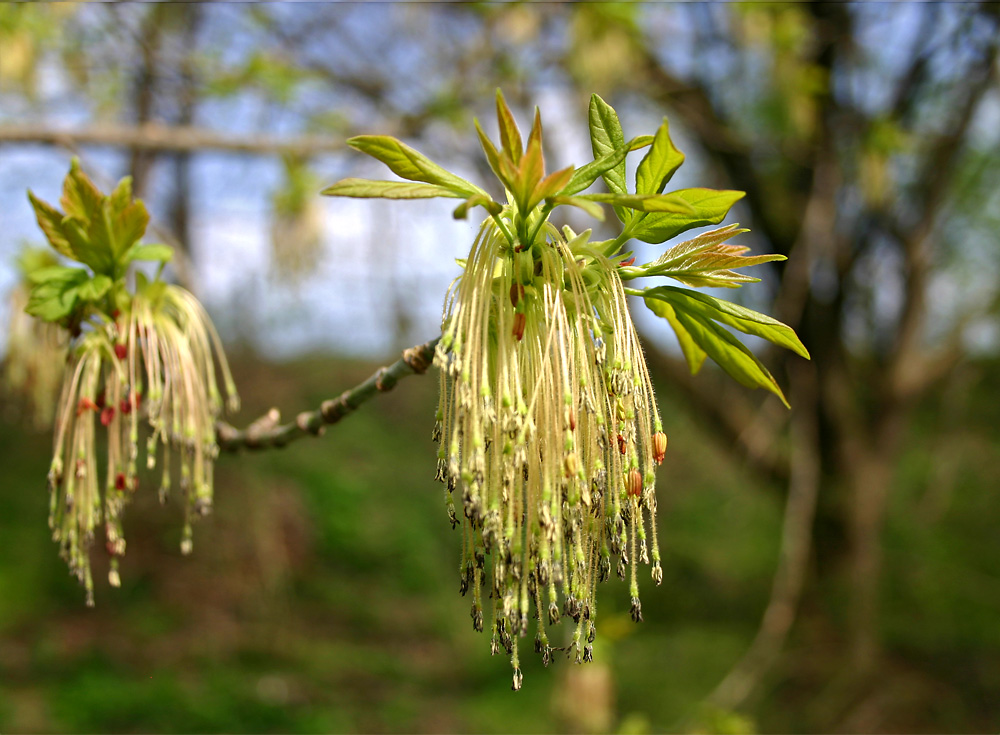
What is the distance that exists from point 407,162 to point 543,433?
360 mm

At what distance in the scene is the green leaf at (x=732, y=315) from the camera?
893 millimetres

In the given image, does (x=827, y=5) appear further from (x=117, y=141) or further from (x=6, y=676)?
(x=6, y=676)

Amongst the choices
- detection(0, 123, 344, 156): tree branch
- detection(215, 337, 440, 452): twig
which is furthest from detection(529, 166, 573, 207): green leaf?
detection(0, 123, 344, 156): tree branch

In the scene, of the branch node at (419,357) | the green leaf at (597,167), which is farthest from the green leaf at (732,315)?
the branch node at (419,357)

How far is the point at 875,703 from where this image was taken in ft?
14.6

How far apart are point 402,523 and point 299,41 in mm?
4795

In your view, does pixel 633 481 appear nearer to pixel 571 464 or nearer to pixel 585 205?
pixel 571 464

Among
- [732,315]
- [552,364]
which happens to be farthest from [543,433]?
[732,315]

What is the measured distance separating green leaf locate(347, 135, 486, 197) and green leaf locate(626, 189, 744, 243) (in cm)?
23

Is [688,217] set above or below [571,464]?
above

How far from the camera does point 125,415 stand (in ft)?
3.88

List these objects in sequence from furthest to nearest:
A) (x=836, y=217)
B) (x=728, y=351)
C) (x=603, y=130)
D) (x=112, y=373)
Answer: (x=836, y=217) → (x=112, y=373) → (x=728, y=351) → (x=603, y=130)

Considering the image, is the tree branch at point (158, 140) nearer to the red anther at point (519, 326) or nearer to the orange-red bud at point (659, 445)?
the red anther at point (519, 326)

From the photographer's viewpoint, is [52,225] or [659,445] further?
[52,225]
